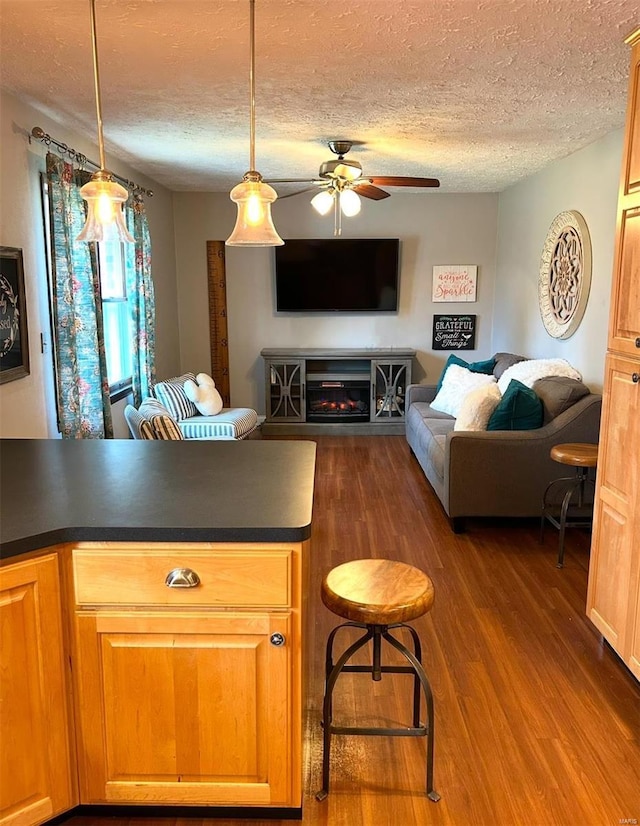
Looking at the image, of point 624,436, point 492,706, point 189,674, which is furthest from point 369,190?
point 189,674

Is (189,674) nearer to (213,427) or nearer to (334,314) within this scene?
(213,427)

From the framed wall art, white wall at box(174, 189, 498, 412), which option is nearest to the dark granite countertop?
the framed wall art

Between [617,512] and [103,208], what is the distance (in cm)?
218

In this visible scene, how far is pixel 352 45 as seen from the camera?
2.52 metres

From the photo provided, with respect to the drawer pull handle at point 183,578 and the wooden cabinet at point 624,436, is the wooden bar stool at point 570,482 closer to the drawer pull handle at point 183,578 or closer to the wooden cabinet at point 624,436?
the wooden cabinet at point 624,436

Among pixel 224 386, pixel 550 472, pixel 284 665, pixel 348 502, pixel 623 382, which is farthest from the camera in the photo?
pixel 224 386

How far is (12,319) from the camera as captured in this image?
127 inches

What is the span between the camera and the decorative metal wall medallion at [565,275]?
4.49 meters

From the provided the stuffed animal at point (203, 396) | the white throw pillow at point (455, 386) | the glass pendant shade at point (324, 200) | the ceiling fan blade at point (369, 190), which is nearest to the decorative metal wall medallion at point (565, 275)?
the white throw pillow at point (455, 386)

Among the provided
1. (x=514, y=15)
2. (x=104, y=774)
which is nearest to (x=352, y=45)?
(x=514, y=15)

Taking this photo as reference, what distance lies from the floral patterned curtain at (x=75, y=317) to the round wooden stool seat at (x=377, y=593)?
233 cm

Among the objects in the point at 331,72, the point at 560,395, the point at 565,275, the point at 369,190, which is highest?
the point at 331,72

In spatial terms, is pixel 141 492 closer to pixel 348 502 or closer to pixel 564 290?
pixel 348 502

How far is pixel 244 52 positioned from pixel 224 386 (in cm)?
474
